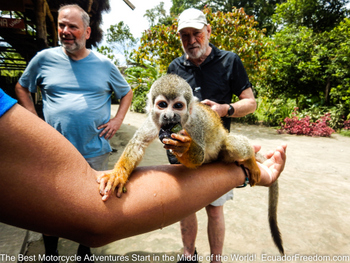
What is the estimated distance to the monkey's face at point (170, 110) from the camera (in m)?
1.21

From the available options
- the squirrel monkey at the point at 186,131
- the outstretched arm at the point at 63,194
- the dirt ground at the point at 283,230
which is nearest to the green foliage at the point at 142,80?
the dirt ground at the point at 283,230

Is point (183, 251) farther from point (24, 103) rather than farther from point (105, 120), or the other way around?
point (24, 103)

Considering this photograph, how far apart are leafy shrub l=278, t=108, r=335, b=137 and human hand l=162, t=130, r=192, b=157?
7.69m

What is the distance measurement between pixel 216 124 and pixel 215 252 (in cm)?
110

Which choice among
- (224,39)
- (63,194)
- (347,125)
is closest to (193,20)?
(63,194)

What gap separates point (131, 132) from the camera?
650 cm

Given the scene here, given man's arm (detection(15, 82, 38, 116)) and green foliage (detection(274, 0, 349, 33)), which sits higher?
green foliage (detection(274, 0, 349, 33))

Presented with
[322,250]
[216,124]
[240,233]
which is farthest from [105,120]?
[322,250]

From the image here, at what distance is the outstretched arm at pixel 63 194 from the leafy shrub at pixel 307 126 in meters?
7.92

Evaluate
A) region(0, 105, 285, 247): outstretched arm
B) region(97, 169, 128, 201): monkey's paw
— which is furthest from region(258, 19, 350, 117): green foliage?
region(0, 105, 285, 247): outstretched arm

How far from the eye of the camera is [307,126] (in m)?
7.47

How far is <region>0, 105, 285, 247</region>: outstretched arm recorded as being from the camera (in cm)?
52

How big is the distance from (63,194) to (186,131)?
69cm

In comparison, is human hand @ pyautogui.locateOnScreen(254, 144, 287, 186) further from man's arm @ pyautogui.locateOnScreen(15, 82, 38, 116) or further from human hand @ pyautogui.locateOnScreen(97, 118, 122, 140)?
man's arm @ pyautogui.locateOnScreen(15, 82, 38, 116)
